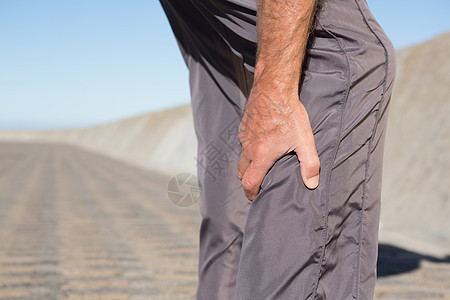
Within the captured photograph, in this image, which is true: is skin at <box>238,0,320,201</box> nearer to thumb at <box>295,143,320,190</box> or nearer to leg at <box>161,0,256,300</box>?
thumb at <box>295,143,320,190</box>

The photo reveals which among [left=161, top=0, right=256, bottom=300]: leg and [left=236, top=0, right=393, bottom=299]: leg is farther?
[left=161, top=0, right=256, bottom=300]: leg

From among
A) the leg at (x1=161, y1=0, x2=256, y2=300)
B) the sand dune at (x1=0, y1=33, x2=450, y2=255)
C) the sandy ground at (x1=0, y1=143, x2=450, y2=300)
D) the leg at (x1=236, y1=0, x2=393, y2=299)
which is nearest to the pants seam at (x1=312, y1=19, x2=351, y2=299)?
the leg at (x1=236, y1=0, x2=393, y2=299)

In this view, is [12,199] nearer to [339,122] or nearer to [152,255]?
[152,255]

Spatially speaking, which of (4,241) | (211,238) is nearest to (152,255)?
(4,241)

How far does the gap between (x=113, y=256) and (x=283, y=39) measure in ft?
11.4

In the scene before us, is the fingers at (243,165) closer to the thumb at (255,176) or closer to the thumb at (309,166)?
the thumb at (255,176)

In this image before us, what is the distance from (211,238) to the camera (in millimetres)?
1783

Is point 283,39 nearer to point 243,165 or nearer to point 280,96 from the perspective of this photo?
point 280,96

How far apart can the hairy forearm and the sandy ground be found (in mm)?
2217

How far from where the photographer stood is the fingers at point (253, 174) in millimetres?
1263

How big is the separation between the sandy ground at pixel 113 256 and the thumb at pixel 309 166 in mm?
2166

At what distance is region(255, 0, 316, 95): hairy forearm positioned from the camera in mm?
1218

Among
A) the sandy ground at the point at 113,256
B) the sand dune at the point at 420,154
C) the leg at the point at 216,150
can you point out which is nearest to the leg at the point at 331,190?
the leg at the point at 216,150

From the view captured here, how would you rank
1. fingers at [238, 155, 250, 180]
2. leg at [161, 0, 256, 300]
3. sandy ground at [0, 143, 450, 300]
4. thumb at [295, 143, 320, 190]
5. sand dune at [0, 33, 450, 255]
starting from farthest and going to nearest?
sand dune at [0, 33, 450, 255] → sandy ground at [0, 143, 450, 300] → leg at [161, 0, 256, 300] → fingers at [238, 155, 250, 180] → thumb at [295, 143, 320, 190]
